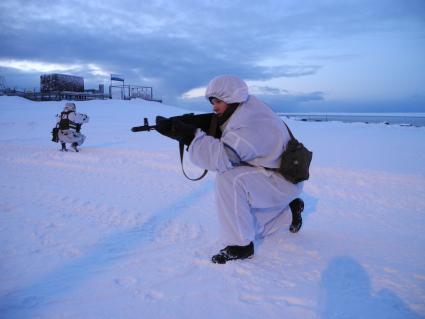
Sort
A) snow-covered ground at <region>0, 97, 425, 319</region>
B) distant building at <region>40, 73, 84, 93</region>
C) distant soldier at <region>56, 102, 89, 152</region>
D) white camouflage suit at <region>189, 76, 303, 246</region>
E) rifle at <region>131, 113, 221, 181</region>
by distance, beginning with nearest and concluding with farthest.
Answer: snow-covered ground at <region>0, 97, 425, 319</region> → white camouflage suit at <region>189, 76, 303, 246</region> → rifle at <region>131, 113, 221, 181</region> → distant soldier at <region>56, 102, 89, 152</region> → distant building at <region>40, 73, 84, 93</region>

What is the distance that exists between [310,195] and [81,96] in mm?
32204

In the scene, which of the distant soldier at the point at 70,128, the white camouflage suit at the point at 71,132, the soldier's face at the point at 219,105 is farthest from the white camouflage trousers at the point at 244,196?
the white camouflage suit at the point at 71,132

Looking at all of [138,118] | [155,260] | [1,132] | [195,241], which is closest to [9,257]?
[155,260]

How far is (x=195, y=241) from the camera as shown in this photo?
338cm

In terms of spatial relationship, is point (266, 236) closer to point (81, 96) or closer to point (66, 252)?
point (66, 252)

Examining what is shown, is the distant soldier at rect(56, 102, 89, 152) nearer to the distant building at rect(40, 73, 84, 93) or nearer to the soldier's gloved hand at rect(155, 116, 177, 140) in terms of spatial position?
the soldier's gloved hand at rect(155, 116, 177, 140)

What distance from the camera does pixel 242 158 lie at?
9.03ft

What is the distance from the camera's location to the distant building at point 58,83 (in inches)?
1299

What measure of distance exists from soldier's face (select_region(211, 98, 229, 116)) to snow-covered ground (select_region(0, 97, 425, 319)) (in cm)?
125

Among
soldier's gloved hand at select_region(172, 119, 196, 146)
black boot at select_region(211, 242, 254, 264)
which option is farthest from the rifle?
black boot at select_region(211, 242, 254, 264)

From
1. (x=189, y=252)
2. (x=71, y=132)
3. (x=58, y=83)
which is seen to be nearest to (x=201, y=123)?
(x=189, y=252)

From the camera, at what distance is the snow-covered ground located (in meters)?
2.23

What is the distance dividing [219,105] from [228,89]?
0.19 metres

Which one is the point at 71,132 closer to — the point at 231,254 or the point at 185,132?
the point at 185,132
